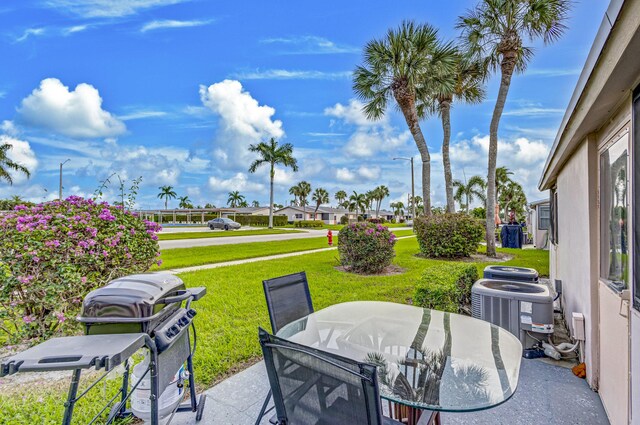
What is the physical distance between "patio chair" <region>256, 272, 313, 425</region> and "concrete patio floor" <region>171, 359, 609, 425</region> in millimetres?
603

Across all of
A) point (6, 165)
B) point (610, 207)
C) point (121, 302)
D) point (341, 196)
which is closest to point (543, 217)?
point (610, 207)

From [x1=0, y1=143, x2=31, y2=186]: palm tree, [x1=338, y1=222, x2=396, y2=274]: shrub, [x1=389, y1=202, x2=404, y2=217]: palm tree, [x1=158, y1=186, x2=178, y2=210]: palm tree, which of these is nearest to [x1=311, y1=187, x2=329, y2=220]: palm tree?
[x1=158, y1=186, x2=178, y2=210]: palm tree

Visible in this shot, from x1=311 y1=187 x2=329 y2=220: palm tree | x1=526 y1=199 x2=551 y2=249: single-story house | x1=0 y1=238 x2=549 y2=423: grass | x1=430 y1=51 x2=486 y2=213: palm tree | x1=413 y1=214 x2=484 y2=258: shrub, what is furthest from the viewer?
x1=311 y1=187 x2=329 y2=220: palm tree

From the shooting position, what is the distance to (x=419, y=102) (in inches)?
609

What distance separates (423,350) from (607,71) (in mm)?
2059

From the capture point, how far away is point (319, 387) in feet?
4.08

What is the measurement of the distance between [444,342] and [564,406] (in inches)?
41.8

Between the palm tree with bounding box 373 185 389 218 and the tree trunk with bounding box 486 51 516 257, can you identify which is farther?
the palm tree with bounding box 373 185 389 218

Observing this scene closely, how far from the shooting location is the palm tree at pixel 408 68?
1152 centimetres

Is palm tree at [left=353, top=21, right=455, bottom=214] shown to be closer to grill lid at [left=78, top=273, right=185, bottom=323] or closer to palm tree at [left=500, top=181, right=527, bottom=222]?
grill lid at [left=78, top=273, right=185, bottom=323]

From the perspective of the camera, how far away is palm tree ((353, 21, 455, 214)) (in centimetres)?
1152

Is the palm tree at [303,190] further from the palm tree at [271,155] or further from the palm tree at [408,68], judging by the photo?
the palm tree at [408,68]

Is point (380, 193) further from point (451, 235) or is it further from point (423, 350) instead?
point (423, 350)

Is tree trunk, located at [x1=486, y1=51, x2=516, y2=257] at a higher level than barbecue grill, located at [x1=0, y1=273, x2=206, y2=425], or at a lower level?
higher
